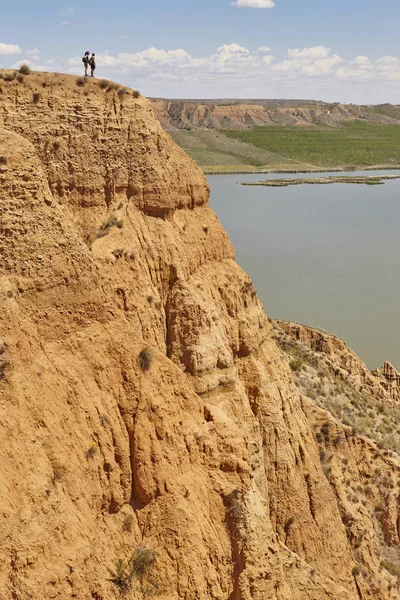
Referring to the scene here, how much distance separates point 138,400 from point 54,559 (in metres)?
3.27

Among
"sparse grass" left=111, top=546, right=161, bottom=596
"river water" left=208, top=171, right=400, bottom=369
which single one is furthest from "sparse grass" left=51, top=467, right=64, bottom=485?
"river water" left=208, top=171, right=400, bottom=369

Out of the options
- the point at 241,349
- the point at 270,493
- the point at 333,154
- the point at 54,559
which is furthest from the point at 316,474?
the point at 333,154

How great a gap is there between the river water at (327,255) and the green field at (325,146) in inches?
1779

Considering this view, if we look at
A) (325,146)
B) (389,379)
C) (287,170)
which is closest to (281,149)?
(325,146)

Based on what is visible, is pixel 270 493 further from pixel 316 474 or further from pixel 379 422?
pixel 379 422

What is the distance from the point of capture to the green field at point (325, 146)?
166m

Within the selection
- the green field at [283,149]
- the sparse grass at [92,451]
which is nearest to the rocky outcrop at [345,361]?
the sparse grass at [92,451]

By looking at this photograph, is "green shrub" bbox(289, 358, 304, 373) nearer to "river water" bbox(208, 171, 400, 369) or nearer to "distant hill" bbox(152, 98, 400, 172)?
"river water" bbox(208, 171, 400, 369)

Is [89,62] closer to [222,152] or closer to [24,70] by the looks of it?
[24,70]

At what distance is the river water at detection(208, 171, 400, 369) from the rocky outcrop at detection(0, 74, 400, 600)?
980 inches

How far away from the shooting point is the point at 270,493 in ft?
55.8

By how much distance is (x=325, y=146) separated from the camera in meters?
179

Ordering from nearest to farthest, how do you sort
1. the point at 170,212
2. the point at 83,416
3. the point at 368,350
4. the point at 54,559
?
the point at 54,559 < the point at 83,416 < the point at 170,212 < the point at 368,350

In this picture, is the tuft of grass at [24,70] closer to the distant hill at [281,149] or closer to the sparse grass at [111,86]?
the sparse grass at [111,86]
